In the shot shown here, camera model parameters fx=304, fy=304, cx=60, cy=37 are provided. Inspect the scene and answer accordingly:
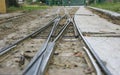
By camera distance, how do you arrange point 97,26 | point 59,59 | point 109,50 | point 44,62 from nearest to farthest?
point 44,62
point 59,59
point 109,50
point 97,26

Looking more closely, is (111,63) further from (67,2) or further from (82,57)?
(67,2)

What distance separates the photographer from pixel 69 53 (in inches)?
270

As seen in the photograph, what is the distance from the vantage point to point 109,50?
23.9ft

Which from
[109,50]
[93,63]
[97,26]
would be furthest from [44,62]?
[97,26]

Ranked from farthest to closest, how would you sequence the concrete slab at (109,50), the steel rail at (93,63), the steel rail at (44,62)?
the concrete slab at (109,50) < the steel rail at (93,63) < the steel rail at (44,62)

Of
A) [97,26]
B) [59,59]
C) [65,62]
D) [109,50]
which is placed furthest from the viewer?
[97,26]

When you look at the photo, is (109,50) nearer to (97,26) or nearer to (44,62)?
(44,62)

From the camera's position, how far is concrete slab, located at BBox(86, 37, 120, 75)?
5.66 metres

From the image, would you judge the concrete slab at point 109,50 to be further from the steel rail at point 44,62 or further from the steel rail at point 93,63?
the steel rail at point 44,62

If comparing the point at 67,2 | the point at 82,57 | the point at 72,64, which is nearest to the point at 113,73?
the point at 72,64

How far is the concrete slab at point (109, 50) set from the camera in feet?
18.6

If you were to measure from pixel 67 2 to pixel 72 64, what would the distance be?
4899cm

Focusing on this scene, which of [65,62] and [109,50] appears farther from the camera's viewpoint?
[109,50]

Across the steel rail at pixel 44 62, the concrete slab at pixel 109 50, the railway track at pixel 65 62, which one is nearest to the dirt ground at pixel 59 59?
the railway track at pixel 65 62
